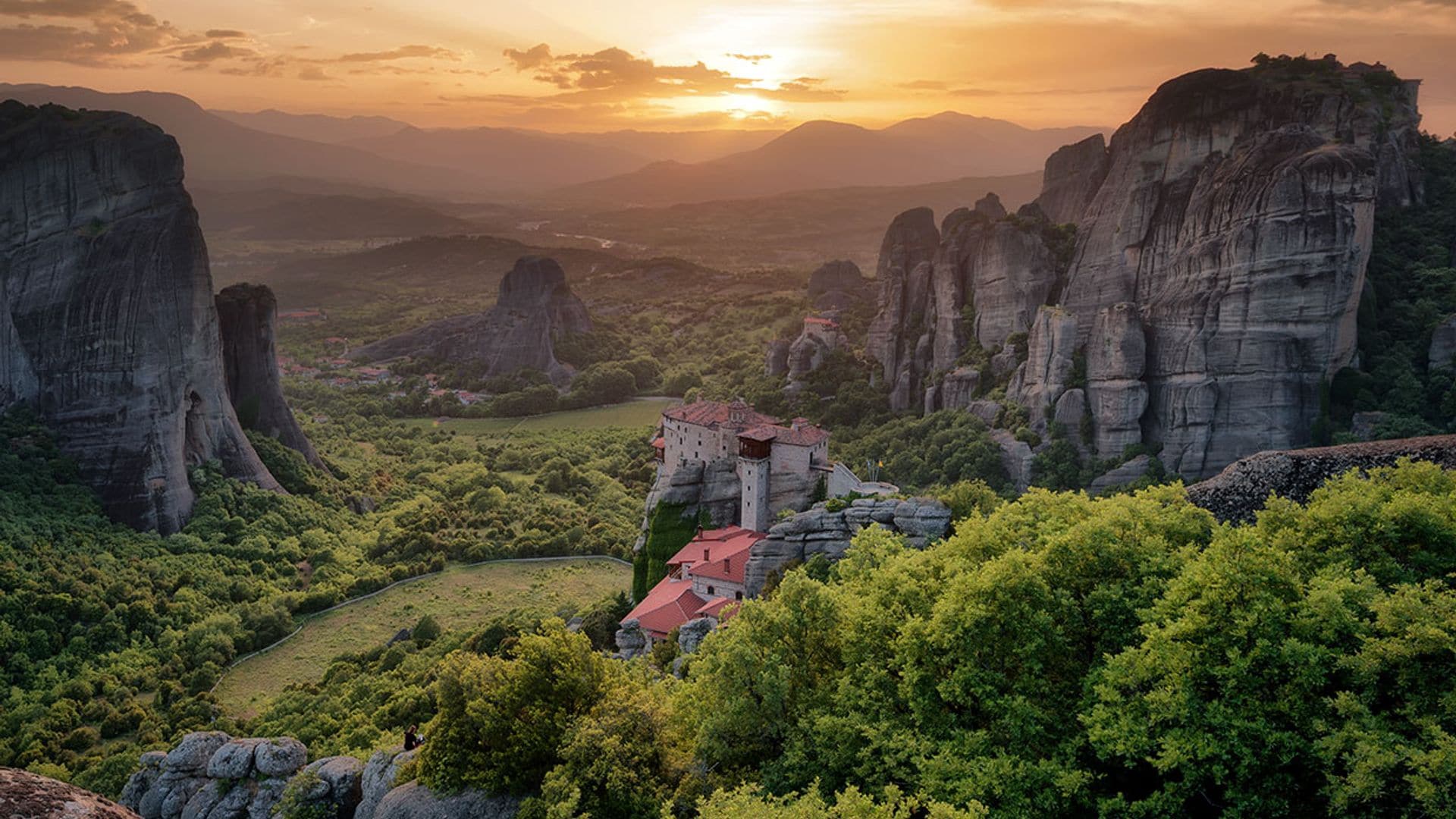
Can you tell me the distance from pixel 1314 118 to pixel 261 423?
73.9 m

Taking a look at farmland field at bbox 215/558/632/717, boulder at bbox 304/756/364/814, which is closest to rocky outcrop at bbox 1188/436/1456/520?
boulder at bbox 304/756/364/814

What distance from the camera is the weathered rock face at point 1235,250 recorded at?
170 ft

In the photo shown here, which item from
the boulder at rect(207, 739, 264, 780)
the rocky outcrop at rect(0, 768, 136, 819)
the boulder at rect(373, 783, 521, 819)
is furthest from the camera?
the boulder at rect(207, 739, 264, 780)

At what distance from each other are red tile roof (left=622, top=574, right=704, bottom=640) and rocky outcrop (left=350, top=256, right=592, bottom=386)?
77.2m

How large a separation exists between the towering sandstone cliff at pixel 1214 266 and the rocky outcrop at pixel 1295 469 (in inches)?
1322

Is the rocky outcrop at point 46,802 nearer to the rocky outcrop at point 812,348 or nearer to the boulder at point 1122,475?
the boulder at point 1122,475

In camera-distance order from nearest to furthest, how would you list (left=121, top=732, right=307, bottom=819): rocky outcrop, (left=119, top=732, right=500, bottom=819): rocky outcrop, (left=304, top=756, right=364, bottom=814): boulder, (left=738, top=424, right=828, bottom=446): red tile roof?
(left=119, top=732, right=500, bottom=819): rocky outcrop, (left=304, top=756, right=364, bottom=814): boulder, (left=121, top=732, right=307, bottom=819): rocky outcrop, (left=738, top=424, right=828, bottom=446): red tile roof

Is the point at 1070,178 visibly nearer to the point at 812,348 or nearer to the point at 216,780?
the point at 812,348

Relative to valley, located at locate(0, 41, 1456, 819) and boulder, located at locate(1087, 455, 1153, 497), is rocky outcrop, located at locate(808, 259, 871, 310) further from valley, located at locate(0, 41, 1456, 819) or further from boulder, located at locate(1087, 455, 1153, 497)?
boulder, located at locate(1087, 455, 1153, 497)

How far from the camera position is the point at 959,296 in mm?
78750

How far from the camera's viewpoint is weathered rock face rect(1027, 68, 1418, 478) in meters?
51.8

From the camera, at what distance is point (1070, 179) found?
3511 inches

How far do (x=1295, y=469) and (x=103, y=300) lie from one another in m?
59.0

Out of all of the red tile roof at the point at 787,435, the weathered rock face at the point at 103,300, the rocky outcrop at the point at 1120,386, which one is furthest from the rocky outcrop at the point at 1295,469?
the weathered rock face at the point at 103,300
